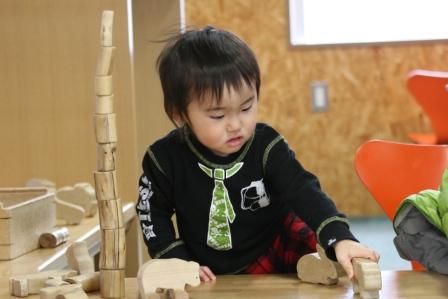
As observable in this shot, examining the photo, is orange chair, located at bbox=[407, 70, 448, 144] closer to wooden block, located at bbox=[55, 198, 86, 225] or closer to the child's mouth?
wooden block, located at bbox=[55, 198, 86, 225]

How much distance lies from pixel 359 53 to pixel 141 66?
7.47 ft

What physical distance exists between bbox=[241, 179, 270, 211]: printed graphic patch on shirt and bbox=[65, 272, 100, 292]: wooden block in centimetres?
31

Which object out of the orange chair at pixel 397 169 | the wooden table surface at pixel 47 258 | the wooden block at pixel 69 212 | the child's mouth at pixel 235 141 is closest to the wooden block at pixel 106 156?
the child's mouth at pixel 235 141

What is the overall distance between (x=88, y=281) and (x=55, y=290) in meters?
0.07

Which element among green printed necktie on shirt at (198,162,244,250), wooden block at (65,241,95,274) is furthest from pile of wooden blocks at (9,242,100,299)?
green printed necktie on shirt at (198,162,244,250)

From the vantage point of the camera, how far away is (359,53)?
4.27 metres

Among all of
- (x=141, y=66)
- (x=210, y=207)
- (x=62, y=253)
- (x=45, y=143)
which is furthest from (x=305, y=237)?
(x=141, y=66)

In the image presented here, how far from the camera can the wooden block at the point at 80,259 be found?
109 cm

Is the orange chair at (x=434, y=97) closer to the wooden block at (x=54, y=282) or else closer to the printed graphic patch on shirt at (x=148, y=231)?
the printed graphic patch on shirt at (x=148, y=231)

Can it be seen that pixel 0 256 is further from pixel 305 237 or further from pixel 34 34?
pixel 34 34

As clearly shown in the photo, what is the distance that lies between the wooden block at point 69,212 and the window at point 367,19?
2.75 metres

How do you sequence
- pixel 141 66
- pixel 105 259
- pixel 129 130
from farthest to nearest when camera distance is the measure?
pixel 141 66, pixel 129 130, pixel 105 259

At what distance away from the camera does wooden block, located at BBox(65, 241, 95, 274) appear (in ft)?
3.59

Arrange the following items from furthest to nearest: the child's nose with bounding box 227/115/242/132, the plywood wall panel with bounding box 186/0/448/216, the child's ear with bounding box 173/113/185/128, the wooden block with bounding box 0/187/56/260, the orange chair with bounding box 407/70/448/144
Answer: the plywood wall panel with bounding box 186/0/448/216 → the orange chair with bounding box 407/70/448/144 → the wooden block with bounding box 0/187/56/260 → the child's ear with bounding box 173/113/185/128 → the child's nose with bounding box 227/115/242/132
